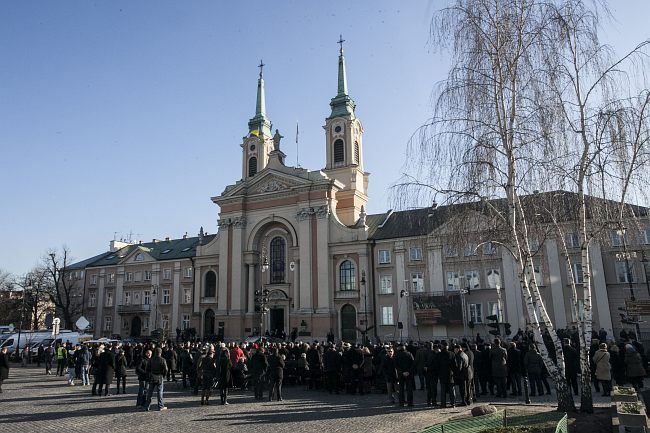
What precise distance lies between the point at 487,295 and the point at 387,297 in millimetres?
8035

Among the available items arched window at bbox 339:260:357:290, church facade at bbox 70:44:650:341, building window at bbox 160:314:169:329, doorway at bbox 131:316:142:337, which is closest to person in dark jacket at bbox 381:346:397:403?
church facade at bbox 70:44:650:341

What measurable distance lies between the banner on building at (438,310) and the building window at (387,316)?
2.46m

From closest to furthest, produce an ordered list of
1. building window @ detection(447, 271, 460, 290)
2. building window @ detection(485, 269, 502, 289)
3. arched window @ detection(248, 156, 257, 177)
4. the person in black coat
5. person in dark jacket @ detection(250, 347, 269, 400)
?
the person in black coat, person in dark jacket @ detection(250, 347, 269, 400), building window @ detection(485, 269, 502, 289), building window @ detection(447, 271, 460, 290), arched window @ detection(248, 156, 257, 177)

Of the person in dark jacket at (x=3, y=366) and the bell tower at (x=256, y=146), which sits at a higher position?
the bell tower at (x=256, y=146)

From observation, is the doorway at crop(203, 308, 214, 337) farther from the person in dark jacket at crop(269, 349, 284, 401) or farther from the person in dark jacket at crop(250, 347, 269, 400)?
the person in dark jacket at crop(269, 349, 284, 401)

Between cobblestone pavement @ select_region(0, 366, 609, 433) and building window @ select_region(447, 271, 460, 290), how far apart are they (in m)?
22.5

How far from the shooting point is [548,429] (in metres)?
9.07

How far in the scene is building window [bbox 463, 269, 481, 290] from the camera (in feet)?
126

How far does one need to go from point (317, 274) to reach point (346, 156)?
1348cm

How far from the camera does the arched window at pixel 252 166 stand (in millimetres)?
56588

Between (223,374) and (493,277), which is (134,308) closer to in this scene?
(493,277)

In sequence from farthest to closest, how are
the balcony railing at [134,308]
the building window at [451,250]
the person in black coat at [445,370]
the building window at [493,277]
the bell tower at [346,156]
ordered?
the balcony railing at [134,308]
the bell tower at [346,156]
the building window at [493,277]
the person in black coat at [445,370]
the building window at [451,250]

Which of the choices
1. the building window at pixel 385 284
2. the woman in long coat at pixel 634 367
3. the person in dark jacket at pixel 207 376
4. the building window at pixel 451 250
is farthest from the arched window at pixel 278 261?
the woman in long coat at pixel 634 367

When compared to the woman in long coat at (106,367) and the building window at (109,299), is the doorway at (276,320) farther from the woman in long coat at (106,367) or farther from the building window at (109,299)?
the woman in long coat at (106,367)
